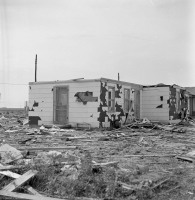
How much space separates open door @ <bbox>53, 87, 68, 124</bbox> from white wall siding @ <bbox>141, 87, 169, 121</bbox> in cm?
707

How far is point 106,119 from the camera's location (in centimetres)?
1983

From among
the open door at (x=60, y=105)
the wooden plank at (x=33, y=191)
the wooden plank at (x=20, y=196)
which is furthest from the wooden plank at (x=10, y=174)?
the open door at (x=60, y=105)

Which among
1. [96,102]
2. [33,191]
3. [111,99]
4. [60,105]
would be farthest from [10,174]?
[111,99]

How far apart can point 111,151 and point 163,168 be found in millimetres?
3049

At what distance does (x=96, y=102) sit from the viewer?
19219 mm

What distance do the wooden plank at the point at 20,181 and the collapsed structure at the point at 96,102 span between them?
12.8 metres

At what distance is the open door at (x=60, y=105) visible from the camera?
66.9 ft

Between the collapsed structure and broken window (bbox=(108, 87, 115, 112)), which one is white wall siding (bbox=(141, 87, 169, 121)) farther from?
broken window (bbox=(108, 87, 115, 112))

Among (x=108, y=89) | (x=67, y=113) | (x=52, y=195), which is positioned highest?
(x=108, y=89)

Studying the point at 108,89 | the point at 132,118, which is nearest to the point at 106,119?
the point at 108,89

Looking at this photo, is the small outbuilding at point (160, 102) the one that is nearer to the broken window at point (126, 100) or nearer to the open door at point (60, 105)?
the broken window at point (126, 100)

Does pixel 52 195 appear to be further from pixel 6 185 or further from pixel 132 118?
pixel 132 118

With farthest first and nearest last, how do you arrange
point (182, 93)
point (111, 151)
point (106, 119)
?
point (182, 93) < point (106, 119) < point (111, 151)

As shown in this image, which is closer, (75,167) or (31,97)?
(75,167)
